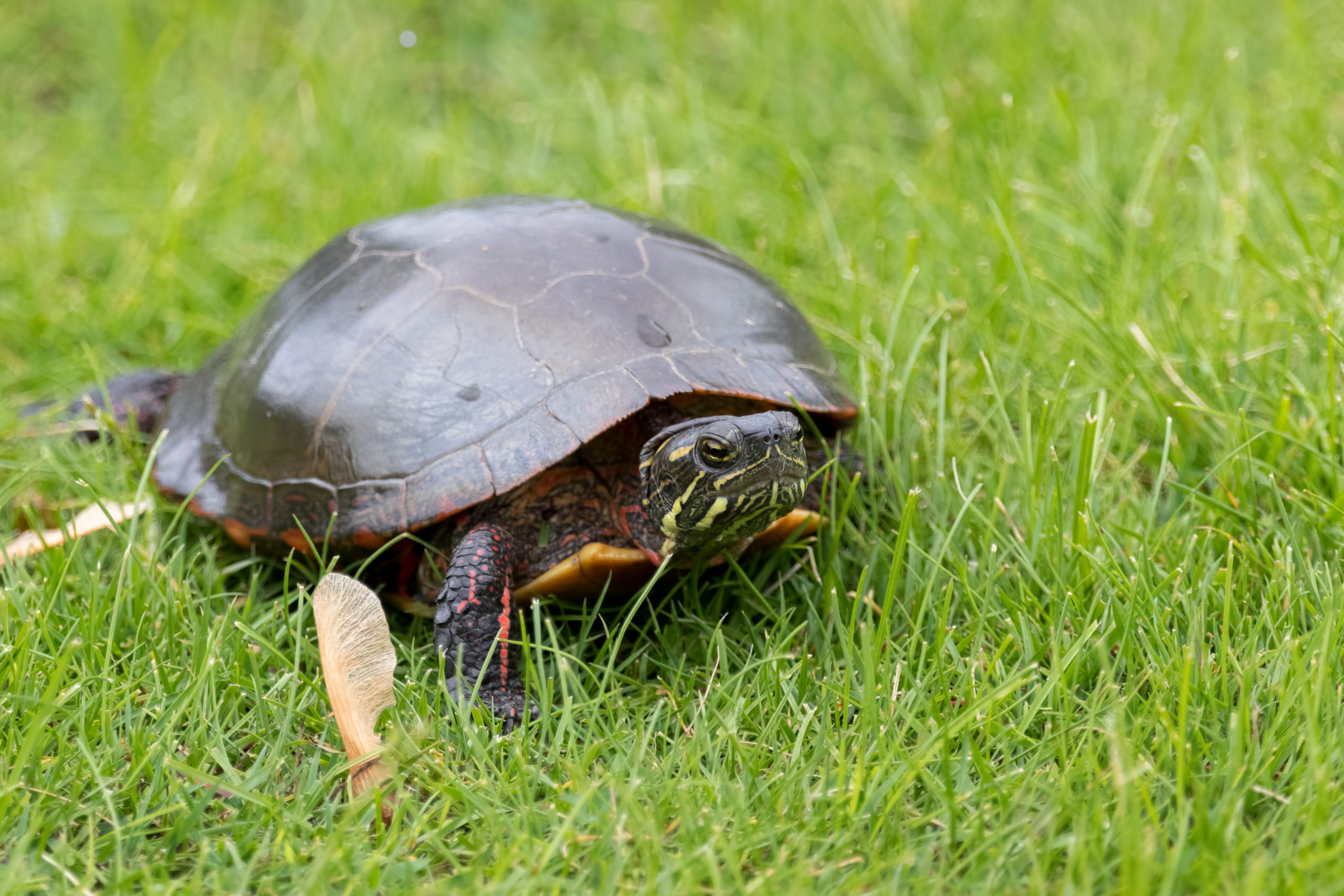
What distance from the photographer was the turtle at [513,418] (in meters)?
2.60

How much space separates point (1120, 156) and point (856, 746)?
3.36 meters

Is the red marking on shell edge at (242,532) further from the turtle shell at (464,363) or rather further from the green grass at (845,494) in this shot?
the green grass at (845,494)

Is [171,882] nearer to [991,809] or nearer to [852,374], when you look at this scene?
[991,809]

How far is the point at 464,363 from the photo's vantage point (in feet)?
9.32

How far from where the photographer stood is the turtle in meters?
2.60

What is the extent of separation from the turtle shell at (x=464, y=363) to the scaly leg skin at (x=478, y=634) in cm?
18

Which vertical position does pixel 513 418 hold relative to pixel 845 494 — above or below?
above

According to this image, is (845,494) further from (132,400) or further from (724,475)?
(132,400)

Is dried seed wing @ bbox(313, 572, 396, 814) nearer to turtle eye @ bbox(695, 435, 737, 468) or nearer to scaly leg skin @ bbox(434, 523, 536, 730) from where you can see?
scaly leg skin @ bbox(434, 523, 536, 730)

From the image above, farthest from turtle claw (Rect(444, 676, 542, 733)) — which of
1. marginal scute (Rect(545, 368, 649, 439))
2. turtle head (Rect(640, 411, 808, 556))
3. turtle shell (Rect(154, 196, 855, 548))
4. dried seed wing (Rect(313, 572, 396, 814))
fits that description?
marginal scute (Rect(545, 368, 649, 439))

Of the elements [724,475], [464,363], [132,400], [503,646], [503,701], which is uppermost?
[464,363]

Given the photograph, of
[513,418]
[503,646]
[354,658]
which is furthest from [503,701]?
[513,418]

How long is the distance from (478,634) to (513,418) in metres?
0.54

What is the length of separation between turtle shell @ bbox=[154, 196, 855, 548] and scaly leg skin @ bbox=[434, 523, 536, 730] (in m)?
0.18
